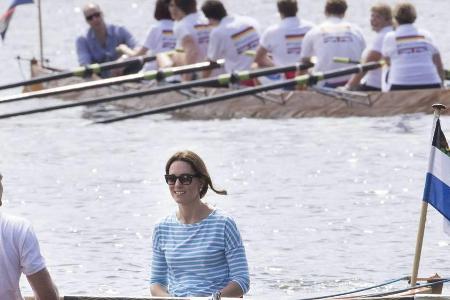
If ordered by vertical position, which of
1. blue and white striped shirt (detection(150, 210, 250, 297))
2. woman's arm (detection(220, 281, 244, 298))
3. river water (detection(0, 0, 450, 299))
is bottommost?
river water (detection(0, 0, 450, 299))

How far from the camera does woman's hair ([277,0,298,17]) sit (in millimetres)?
17812

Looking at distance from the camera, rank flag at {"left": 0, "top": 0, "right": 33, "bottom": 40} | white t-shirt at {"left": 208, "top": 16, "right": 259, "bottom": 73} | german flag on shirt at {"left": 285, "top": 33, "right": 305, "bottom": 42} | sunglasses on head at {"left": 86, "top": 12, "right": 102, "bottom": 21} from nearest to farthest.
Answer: flag at {"left": 0, "top": 0, "right": 33, "bottom": 40}, german flag on shirt at {"left": 285, "top": 33, "right": 305, "bottom": 42}, white t-shirt at {"left": 208, "top": 16, "right": 259, "bottom": 73}, sunglasses on head at {"left": 86, "top": 12, "right": 102, "bottom": 21}

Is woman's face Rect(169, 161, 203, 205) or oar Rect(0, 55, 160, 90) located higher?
woman's face Rect(169, 161, 203, 205)

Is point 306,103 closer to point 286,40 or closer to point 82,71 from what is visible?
point 286,40

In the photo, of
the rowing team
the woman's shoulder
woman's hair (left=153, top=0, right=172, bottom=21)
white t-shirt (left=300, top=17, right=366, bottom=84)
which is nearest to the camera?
the woman's shoulder

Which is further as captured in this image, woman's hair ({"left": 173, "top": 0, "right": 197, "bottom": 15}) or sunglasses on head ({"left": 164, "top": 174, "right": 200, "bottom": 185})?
woman's hair ({"left": 173, "top": 0, "right": 197, "bottom": 15})

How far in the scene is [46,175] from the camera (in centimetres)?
1536

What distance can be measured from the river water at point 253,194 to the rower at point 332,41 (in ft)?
2.18

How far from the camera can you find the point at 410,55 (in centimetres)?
1675

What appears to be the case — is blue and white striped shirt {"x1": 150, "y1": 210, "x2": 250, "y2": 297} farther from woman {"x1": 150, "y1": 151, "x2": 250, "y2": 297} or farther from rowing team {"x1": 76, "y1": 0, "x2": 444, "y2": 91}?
rowing team {"x1": 76, "y1": 0, "x2": 444, "y2": 91}

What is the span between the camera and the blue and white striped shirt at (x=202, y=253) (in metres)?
6.98

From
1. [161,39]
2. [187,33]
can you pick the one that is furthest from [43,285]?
[161,39]

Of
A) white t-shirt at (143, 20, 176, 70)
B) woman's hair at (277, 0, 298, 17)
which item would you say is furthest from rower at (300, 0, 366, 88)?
white t-shirt at (143, 20, 176, 70)

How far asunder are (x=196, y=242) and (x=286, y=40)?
11.2 m
